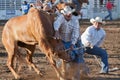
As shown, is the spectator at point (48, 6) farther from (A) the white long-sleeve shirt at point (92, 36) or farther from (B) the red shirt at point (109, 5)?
(B) the red shirt at point (109, 5)

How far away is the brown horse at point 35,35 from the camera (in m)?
9.12

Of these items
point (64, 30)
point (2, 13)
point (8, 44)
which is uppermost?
point (64, 30)

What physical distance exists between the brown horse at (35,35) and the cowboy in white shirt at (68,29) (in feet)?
0.54

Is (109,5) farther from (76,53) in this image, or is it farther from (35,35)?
(35,35)

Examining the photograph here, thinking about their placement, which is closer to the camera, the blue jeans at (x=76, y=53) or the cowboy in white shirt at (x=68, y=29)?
the cowboy in white shirt at (x=68, y=29)

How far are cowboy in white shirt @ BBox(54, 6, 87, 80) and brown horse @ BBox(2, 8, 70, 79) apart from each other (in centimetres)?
16

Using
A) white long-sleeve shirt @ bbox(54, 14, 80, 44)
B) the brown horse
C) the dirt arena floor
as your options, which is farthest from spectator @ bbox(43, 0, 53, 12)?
the dirt arena floor

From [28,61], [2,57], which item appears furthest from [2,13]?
[28,61]

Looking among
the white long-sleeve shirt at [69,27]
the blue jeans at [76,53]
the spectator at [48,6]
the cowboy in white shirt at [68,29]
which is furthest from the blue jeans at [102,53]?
the spectator at [48,6]

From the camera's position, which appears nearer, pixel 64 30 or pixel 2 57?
pixel 64 30

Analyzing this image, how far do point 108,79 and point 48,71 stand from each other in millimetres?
1691

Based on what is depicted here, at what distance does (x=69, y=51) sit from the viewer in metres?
9.34

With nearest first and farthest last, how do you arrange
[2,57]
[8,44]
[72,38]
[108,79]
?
[72,38] < [108,79] < [8,44] < [2,57]

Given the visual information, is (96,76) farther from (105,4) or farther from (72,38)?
(105,4)
